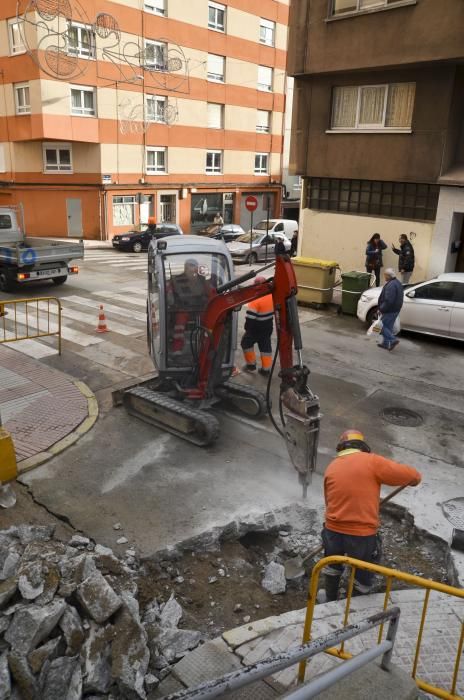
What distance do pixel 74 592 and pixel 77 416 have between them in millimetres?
4797

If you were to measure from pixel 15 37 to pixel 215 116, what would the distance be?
38.5 ft

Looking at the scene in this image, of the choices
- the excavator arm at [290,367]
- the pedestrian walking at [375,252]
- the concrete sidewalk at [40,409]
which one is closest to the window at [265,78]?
the pedestrian walking at [375,252]

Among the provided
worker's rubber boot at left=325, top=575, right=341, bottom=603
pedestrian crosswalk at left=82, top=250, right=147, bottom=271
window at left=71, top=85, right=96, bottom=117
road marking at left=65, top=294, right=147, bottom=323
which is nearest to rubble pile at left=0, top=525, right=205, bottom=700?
worker's rubber boot at left=325, top=575, right=341, bottom=603

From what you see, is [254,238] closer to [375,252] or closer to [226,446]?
[375,252]

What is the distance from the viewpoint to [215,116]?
3481 cm

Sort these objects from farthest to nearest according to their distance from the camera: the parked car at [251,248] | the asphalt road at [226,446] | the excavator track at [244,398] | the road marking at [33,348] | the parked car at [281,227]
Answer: the parked car at [281,227] < the parked car at [251,248] < the road marking at [33,348] < the excavator track at [244,398] < the asphalt road at [226,446]

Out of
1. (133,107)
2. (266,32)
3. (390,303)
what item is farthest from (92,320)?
(266,32)

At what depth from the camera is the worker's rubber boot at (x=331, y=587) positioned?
5.01m

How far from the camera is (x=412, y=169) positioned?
16.2 metres

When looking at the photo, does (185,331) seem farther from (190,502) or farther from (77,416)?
(190,502)

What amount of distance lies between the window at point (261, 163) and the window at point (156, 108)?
26.4 feet

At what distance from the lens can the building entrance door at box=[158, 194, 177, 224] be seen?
1307 inches

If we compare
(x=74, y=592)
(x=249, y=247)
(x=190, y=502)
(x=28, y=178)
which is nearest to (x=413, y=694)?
(x=74, y=592)

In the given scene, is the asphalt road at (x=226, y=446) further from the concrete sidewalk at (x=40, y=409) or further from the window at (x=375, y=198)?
the window at (x=375, y=198)
